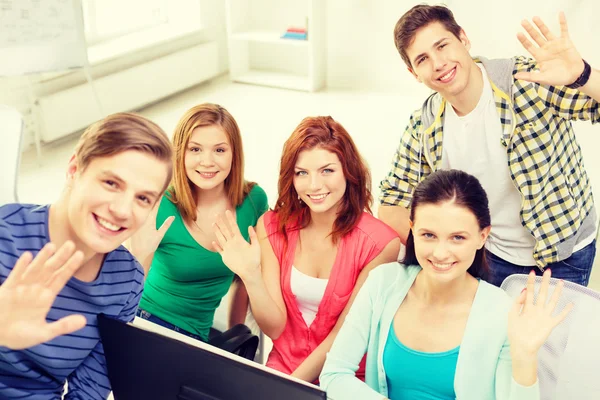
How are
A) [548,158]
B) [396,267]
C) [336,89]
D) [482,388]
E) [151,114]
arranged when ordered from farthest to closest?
[336,89], [151,114], [548,158], [396,267], [482,388]

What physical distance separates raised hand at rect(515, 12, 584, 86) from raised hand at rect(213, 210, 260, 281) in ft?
2.74

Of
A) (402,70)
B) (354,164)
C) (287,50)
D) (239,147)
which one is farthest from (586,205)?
(287,50)

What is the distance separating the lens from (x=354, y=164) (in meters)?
1.95

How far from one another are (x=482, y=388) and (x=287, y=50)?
522cm

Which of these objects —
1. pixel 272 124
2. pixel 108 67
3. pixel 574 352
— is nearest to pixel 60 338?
pixel 574 352

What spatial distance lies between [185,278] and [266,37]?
14.1 feet

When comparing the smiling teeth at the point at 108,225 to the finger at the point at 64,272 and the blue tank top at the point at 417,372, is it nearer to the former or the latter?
the finger at the point at 64,272

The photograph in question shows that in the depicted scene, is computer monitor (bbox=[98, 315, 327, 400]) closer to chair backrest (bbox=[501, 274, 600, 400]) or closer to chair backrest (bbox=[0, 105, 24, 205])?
chair backrest (bbox=[501, 274, 600, 400])

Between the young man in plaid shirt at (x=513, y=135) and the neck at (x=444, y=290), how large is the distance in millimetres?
318

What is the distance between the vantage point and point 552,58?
5.86ft

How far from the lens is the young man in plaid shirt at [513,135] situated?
1846 mm

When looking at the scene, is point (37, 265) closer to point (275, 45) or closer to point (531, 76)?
point (531, 76)

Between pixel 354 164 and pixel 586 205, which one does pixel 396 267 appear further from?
pixel 586 205

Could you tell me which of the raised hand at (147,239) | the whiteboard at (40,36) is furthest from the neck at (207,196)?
the whiteboard at (40,36)
